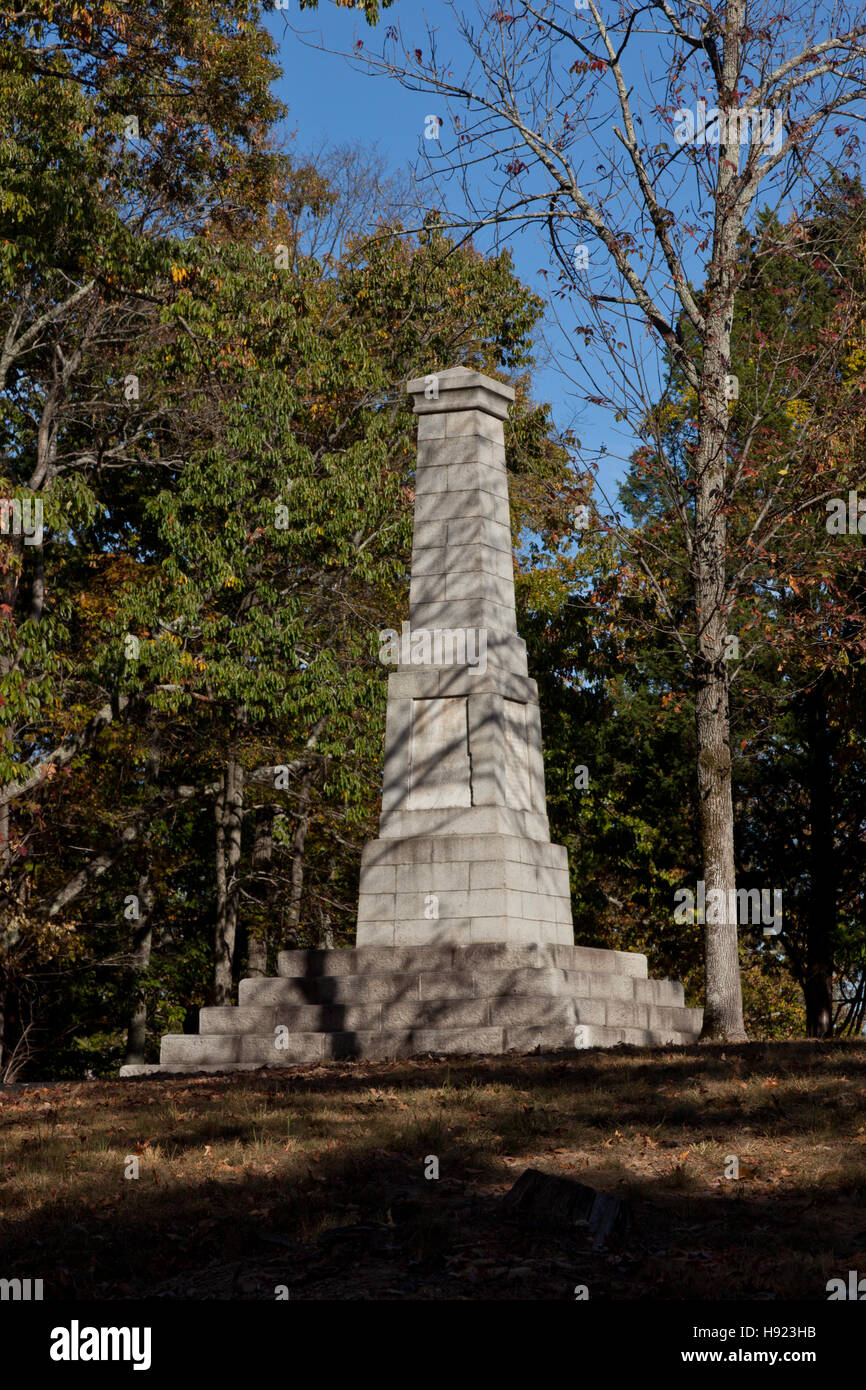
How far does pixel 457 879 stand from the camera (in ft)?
47.3

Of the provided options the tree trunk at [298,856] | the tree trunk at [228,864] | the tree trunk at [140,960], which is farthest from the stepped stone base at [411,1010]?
the tree trunk at [140,960]

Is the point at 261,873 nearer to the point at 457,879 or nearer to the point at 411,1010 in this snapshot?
the point at 457,879

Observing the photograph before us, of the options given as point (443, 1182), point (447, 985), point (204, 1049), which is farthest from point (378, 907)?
point (443, 1182)

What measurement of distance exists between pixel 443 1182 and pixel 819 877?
20191 millimetres

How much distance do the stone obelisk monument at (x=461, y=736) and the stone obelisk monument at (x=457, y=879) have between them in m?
0.02

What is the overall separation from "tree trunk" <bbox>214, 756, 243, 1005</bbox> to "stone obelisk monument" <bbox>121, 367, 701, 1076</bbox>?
9953 millimetres

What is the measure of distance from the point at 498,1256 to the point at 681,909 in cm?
1968

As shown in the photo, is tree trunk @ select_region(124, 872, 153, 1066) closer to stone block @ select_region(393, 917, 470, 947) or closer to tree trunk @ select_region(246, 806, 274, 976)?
tree trunk @ select_region(246, 806, 274, 976)

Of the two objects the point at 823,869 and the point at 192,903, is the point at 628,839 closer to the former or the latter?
the point at 823,869

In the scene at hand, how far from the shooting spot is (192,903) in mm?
30625

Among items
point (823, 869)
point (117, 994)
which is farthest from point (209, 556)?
point (823, 869)

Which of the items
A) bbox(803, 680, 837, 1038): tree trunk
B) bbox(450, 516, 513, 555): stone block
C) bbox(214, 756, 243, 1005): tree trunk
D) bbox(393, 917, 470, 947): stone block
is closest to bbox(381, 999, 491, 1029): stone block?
bbox(393, 917, 470, 947): stone block

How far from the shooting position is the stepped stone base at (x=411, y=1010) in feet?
41.9

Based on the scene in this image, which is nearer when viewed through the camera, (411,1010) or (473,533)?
(411,1010)
